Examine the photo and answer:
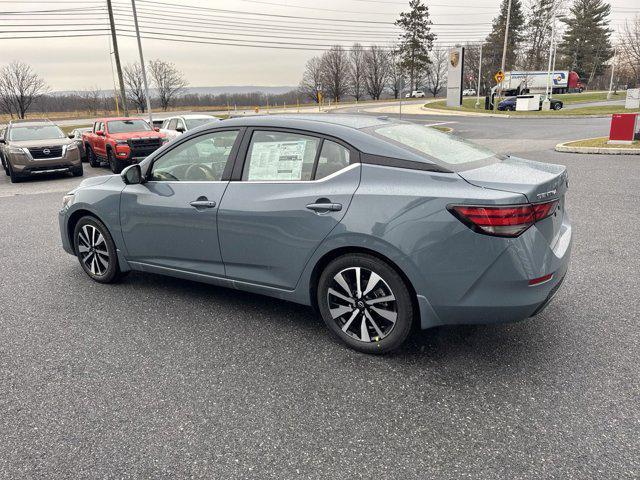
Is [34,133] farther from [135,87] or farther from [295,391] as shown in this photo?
[135,87]

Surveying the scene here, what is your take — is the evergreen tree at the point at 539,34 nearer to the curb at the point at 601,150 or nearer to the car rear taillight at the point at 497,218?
the curb at the point at 601,150

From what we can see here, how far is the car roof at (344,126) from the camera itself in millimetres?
3262

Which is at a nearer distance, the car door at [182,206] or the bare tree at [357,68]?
the car door at [182,206]

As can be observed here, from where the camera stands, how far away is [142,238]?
4367mm

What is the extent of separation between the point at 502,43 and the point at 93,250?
7549 centimetres

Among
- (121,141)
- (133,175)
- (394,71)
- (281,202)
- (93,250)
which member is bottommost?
(93,250)

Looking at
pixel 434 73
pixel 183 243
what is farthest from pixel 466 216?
pixel 434 73

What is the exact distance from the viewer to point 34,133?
1475cm

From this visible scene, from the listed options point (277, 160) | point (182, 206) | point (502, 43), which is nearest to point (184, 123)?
point (182, 206)

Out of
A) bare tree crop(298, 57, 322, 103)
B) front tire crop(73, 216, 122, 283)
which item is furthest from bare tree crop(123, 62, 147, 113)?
front tire crop(73, 216, 122, 283)

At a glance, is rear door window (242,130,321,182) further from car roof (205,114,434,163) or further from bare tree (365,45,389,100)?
bare tree (365,45,389,100)

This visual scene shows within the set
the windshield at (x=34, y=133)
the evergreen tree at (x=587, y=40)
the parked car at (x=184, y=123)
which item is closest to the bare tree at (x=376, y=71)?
the evergreen tree at (x=587, y=40)

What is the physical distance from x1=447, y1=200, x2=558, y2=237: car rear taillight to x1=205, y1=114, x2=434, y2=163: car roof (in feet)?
1.62

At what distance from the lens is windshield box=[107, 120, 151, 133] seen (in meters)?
16.2
